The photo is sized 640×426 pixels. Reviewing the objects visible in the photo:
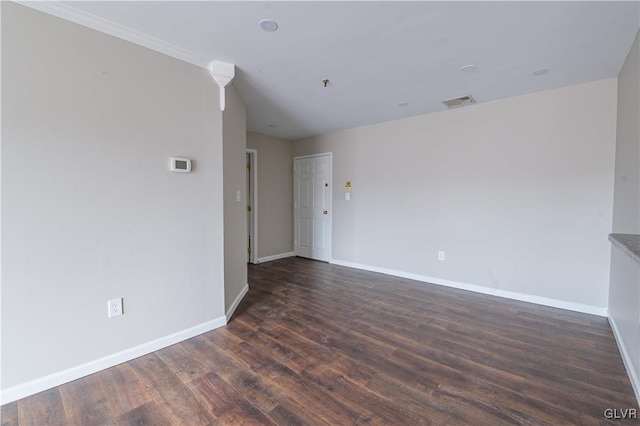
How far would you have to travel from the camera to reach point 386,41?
84.1 inches

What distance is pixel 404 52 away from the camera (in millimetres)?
2301

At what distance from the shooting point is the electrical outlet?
2033 millimetres

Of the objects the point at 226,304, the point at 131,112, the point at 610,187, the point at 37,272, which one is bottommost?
the point at 226,304

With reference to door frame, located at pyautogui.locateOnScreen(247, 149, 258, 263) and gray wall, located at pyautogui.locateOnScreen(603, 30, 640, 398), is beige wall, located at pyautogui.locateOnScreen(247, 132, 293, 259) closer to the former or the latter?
door frame, located at pyautogui.locateOnScreen(247, 149, 258, 263)

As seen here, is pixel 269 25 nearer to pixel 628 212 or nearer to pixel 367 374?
pixel 367 374

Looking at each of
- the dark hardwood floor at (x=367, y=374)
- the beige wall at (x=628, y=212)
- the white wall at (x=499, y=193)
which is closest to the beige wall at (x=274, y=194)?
the white wall at (x=499, y=193)

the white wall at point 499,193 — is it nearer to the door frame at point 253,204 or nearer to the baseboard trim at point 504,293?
the baseboard trim at point 504,293

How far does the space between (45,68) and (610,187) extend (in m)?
4.78

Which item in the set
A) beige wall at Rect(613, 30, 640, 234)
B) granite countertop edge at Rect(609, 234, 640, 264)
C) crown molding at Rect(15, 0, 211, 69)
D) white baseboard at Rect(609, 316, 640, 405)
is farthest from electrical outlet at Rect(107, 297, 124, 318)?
beige wall at Rect(613, 30, 640, 234)

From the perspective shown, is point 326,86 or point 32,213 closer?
point 32,213

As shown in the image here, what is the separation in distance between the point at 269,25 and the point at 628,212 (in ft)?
9.97

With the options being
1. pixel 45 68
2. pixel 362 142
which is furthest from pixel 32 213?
pixel 362 142

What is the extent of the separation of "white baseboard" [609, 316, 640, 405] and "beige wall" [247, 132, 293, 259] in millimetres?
4567

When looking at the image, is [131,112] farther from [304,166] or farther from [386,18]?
[304,166]
